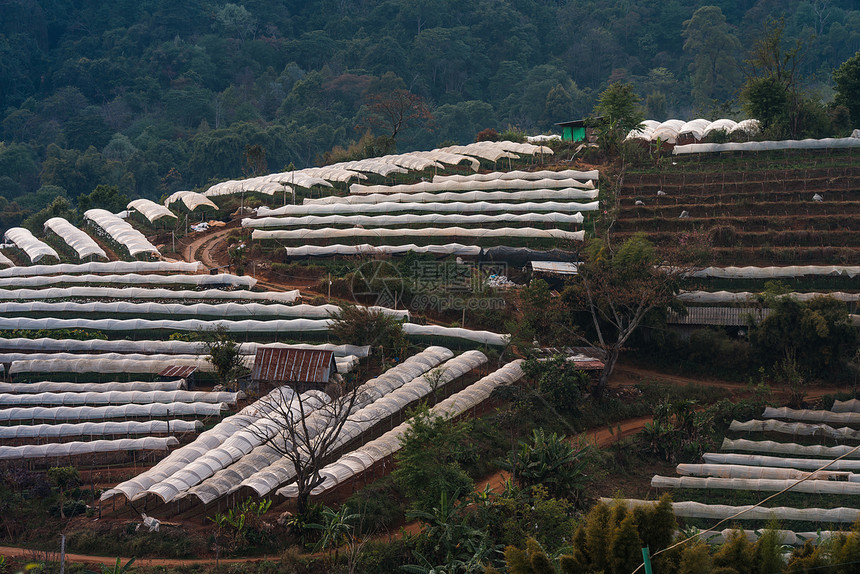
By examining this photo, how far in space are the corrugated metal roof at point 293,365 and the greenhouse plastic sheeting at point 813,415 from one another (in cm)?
1445

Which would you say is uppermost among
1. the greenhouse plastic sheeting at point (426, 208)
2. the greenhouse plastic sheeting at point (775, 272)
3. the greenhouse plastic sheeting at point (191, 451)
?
the greenhouse plastic sheeting at point (426, 208)

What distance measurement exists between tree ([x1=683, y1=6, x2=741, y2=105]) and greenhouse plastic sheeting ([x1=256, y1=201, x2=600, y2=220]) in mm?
62656

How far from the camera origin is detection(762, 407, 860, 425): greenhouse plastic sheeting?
28.8 metres

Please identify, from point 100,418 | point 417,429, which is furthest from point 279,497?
point 100,418

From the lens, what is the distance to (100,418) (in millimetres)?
28766

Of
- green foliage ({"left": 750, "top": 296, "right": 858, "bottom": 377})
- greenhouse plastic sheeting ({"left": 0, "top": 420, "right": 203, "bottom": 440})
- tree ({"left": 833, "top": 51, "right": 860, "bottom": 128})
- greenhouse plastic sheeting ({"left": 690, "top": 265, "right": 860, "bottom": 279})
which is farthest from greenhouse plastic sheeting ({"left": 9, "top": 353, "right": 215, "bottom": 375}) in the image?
tree ({"left": 833, "top": 51, "right": 860, "bottom": 128})

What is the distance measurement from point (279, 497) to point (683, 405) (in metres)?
12.3

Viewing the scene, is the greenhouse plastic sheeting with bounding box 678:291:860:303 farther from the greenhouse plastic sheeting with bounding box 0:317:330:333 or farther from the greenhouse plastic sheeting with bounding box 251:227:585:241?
the greenhouse plastic sheeting with bounding box 0:317:330:333

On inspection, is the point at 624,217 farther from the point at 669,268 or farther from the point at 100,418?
the point at 100,418

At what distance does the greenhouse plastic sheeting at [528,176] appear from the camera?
2025 inches

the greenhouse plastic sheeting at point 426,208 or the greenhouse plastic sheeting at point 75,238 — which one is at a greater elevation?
the greenhouse plastic sheeting at point 426,208

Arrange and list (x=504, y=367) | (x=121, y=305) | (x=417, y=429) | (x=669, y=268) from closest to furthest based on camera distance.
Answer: (x=417, y=429) < (x=504, y=367) < (x=669, y=268) < (x=121, y=305)

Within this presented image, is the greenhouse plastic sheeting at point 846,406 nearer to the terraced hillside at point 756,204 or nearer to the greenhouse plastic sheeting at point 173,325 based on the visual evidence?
the terraced hillside at point 756,204

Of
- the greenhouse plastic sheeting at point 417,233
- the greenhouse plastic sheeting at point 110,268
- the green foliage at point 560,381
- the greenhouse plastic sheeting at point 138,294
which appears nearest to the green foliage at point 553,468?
the green foliage at point 560,381
